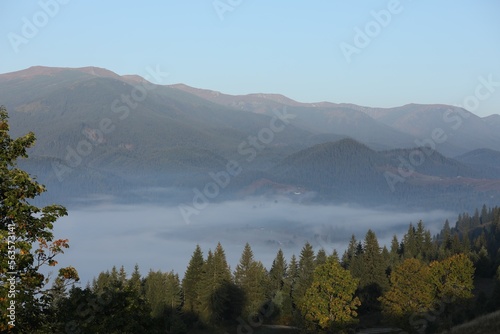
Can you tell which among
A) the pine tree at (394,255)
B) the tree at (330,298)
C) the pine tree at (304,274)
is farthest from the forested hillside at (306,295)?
the pine tree at (394,255)

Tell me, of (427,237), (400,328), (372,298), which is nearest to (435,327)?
(400,328)

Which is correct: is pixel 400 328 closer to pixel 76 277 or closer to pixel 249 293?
pixel 249 293

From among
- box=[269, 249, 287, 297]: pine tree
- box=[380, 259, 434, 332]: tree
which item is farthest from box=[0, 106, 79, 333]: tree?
box=[269, 249, 287, 297]: pine tree

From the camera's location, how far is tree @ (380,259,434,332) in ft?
188

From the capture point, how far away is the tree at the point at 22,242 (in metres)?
16.3

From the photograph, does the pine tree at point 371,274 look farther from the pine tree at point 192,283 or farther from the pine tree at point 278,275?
the pine tree at point 192,283

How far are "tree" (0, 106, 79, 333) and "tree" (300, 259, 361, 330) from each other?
128 ft

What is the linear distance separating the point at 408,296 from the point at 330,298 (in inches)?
409

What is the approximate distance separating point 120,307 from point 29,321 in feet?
38.5

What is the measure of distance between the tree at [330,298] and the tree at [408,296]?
6437 mm

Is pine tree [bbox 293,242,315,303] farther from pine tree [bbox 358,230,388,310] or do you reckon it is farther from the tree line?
pine tree [bbox 358,230,388,310]

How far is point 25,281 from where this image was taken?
17.0 meters

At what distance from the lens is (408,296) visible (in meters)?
58.5

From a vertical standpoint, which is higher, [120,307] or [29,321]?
[29,321]
